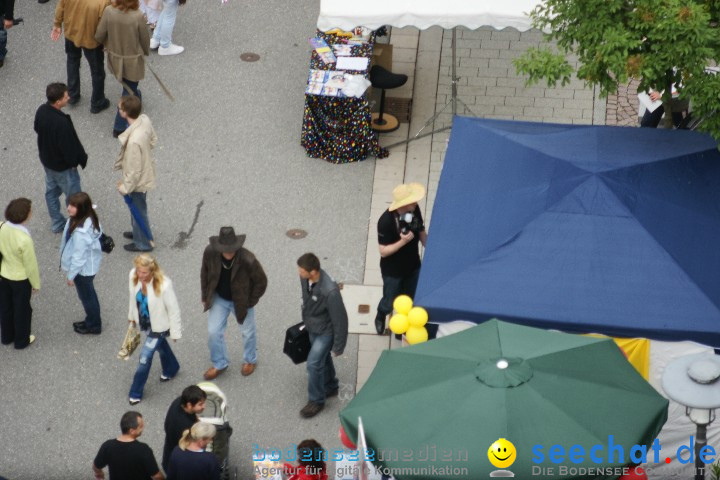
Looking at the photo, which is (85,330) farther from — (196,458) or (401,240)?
(196,458)

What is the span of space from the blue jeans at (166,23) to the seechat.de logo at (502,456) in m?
9.60

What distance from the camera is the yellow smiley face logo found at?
7.39 m

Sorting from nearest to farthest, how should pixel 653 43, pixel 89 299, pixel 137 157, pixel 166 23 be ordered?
pixel 653 43, pixel 89 299, pixel 137 157, pixel 166 23

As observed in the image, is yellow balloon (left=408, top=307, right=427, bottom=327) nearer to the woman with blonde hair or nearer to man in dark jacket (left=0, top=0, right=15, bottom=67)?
the woman with blonde hair

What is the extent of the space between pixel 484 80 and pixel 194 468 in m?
8.24

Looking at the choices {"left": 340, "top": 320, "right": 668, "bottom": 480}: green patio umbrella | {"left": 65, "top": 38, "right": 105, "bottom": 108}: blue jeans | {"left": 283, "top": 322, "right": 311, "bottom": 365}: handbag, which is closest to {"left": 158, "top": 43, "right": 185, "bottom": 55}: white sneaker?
{"left": 65, "top": 38, "right": 105, "bottom": 108}: blue jeans

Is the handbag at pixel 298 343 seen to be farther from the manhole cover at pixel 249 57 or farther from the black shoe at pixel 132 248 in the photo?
the manhole cover at pixel 249 57

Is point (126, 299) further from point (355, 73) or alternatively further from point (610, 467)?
point (610, 467)

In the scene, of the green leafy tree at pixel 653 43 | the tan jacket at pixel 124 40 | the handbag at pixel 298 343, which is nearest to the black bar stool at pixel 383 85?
the tan jacket at pixel 124 40

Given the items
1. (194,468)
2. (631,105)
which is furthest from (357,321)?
(631,105)

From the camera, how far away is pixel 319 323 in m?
9.77

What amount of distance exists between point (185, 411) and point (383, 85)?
6.34 metres

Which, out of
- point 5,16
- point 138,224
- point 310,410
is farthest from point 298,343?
point 5,16

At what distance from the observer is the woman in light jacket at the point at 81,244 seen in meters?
10.4
